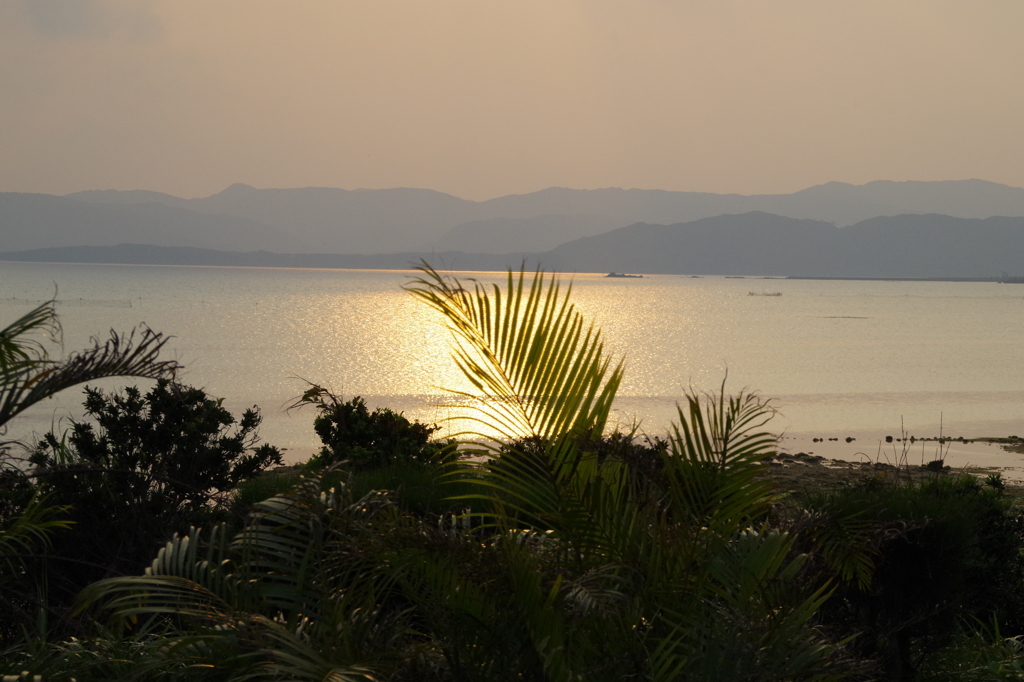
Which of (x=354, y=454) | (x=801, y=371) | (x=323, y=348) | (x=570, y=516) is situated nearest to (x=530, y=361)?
(x=570, y=516)

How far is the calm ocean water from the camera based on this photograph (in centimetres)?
2811

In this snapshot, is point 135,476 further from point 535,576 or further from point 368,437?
point 535,576

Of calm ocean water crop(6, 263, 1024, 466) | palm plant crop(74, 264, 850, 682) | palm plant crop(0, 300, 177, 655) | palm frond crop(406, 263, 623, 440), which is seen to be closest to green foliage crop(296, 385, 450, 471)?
calm ocean water crop(6, 263, 1024, 466)

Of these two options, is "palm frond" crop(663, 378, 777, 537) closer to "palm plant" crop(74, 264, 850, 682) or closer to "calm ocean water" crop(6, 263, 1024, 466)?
"palm plant" crop(74, 264, 850, 682)

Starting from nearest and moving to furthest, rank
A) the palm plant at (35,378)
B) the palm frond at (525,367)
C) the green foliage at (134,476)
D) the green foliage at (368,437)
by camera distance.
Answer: the palm frond at (525,367), the palm plant at (35,378), the green foliage at (134,476), the green foliage at (368,437)

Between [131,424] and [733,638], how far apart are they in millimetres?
6594

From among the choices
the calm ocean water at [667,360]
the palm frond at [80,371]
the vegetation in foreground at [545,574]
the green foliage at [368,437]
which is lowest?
the calm ocean water at [667,360]

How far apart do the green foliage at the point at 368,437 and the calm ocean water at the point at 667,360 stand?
121 cm

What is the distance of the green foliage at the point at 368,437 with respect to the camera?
33.1 feet

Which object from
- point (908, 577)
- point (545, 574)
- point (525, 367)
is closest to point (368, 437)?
point (908, 577)

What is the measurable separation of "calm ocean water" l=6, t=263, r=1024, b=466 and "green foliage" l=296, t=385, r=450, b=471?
3.95ft

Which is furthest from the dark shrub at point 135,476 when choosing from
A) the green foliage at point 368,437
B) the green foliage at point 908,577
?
the green foliage at point 908,577

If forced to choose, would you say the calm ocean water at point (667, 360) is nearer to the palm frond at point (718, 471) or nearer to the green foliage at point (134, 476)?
the palm frond at point (718, 471)

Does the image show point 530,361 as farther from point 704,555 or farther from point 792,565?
point 792,565
